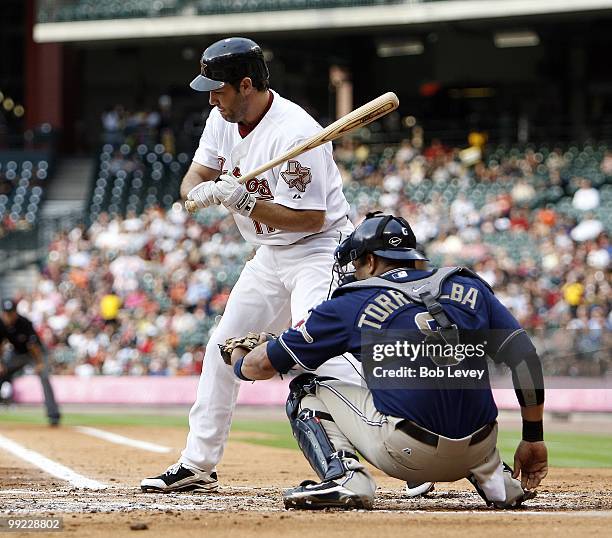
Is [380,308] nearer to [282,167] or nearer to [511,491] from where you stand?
[511,491]

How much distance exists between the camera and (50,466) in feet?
26.2

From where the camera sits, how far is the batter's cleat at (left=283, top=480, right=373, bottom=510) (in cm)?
498

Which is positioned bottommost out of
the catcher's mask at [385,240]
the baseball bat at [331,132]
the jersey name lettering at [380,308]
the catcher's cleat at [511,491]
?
the catcher's cleat at [511,491]

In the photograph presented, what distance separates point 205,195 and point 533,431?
1.84 meters

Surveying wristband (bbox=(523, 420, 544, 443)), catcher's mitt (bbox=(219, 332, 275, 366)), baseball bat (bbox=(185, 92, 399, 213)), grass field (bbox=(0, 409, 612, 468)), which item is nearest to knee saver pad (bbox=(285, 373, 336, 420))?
catcher's mitt (bbox=(219, 332, 275, 366))

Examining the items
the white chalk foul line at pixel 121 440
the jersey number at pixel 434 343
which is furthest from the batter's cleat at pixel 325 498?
the white chalk foul line at pixel 121 440

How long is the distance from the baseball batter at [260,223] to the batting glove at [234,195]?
0.07 meters

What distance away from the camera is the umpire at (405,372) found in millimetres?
4930

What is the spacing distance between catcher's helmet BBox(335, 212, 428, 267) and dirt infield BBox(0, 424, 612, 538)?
3.47 feet

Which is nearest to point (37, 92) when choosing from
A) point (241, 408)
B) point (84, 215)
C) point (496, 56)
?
point (84, 215)

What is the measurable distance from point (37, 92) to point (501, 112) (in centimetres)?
1124

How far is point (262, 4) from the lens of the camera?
25.9m

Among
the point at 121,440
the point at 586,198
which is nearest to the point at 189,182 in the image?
the point at 121,440

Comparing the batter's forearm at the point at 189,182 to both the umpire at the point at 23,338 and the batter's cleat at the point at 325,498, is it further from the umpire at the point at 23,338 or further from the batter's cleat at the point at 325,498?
the umpire at the point at 23,338
